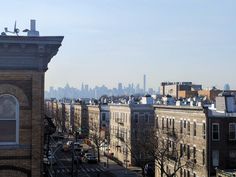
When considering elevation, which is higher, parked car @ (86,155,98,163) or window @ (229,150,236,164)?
window @ (229,150,236,164)

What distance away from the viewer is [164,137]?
61.9m

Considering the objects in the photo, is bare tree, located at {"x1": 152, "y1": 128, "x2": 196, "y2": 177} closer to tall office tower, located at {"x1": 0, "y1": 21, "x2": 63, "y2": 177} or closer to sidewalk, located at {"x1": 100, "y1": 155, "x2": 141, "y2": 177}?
sidewalk, located at {"x1": 100, "y1": 155, "x2": 141, "y2": 177}

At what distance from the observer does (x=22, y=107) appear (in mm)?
17812

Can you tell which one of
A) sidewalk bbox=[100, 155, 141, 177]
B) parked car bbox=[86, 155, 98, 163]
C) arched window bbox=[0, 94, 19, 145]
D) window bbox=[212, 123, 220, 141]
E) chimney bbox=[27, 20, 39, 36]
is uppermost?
chimney bbox=[27, 20, 39, 36]

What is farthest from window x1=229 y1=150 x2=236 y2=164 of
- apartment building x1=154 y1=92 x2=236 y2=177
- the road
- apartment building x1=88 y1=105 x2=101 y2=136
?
apartment building x1=88 y1=105 x2=101 y2=136

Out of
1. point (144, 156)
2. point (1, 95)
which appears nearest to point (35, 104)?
point (1, 95)

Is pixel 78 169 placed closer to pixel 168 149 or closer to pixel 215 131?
pixel 168 149

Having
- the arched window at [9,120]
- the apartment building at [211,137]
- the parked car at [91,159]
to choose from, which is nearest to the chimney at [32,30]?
the arched window at [9,120]

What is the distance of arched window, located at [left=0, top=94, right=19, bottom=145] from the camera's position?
1775cm

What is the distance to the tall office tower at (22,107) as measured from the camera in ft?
57.9

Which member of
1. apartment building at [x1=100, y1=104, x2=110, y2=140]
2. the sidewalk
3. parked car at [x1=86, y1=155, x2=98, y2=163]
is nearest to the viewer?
the sidewalk

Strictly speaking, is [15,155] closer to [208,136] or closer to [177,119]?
[208,136]

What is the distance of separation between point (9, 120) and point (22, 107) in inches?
27.2

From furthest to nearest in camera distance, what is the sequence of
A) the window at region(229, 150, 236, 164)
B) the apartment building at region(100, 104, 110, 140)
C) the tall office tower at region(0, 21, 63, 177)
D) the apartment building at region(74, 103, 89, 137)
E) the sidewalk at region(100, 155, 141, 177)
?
the apartment building at region(74, 103, 89, 137), the apartment building at region(100, 104, 110, 140), the sidewalk at region(100, 155, 141, 177), the window at region(229, 150, 236, 164), the tall office tower at region(0, 21, 63, 177)
